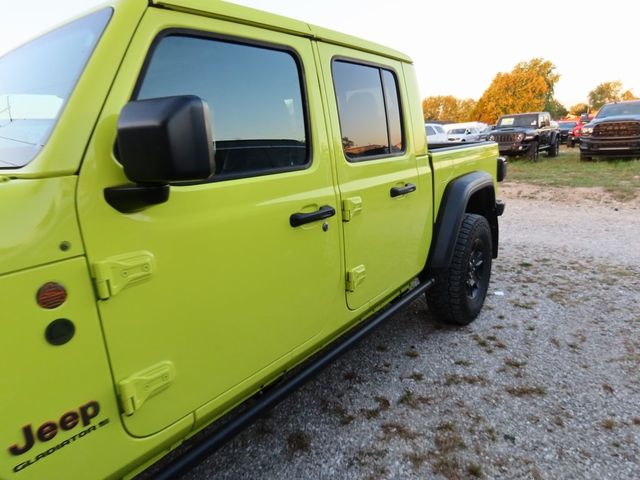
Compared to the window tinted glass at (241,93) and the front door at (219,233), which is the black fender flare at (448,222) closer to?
the front door at (219,233)

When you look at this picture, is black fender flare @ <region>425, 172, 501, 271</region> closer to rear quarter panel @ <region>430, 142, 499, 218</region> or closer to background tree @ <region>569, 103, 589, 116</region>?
rear quarter panel @ <region>430, 142, 499, 218</region>

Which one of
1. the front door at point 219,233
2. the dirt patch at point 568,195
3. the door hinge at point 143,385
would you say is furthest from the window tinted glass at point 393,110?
the dirt patch at point 568,195

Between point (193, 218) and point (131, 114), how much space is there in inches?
16.8

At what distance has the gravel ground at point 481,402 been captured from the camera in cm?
217

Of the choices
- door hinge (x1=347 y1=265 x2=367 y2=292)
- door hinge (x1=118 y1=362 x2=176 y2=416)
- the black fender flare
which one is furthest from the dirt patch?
door hinge (x1=118 y1=362 x2=176 y2=416)

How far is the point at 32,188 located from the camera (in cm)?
111

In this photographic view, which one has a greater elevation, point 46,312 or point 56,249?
point 56,249

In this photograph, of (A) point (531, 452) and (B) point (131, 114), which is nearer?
(B) point (131, 114)

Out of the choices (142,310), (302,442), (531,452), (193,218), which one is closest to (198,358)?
(142,310)

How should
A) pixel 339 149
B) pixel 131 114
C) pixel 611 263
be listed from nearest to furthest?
pixel 131 114, pixel 339 149, pixel 611 263

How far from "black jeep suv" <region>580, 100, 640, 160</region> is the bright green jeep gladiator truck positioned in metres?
14.1

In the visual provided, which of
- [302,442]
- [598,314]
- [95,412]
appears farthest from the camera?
[598,314]

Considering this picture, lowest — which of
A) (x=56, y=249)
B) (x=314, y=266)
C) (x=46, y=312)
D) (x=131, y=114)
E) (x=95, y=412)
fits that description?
(x=95, y=412)

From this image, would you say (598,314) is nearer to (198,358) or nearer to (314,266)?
(314,266)
